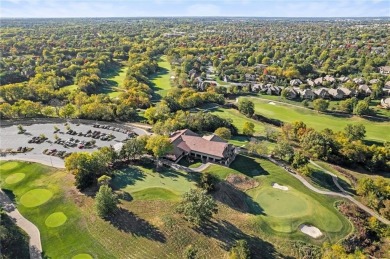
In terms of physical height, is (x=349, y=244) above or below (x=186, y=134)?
below

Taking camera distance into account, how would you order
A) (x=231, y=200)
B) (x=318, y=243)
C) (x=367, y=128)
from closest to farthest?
(x=318, y=243) < (x=231, y=200) < (x=367, y=128)

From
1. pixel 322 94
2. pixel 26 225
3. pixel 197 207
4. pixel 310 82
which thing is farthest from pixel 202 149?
pixel 310 82

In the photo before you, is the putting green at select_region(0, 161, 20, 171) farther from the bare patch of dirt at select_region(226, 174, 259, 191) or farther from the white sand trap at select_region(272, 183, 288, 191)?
the white sand trap at select_region(272, 183, 288, 191)

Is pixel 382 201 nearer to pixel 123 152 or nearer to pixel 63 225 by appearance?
pixel 123 152

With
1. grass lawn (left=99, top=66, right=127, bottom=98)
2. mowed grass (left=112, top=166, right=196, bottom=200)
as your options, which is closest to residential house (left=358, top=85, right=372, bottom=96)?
mowed grass (left=112, top=166, right=196, bottom=200)

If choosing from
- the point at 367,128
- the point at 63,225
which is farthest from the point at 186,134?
the point at 367,128

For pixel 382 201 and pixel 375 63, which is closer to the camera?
pixel 382 201
